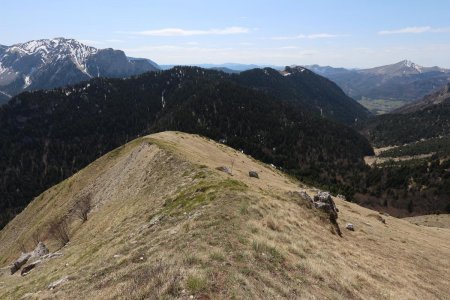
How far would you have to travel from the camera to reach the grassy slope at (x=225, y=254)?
1920cm

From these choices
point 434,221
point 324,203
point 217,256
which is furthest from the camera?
point 434,221

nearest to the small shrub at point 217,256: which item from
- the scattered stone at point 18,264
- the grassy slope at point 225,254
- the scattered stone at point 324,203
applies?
A: the grassy slope at point 225,254

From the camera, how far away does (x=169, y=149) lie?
6569 centimetres

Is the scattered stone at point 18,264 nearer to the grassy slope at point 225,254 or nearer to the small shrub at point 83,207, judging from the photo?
the grassy slope at point 225,254

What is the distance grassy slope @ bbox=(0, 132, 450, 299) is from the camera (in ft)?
63.0

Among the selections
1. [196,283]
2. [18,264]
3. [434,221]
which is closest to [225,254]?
[196,283]

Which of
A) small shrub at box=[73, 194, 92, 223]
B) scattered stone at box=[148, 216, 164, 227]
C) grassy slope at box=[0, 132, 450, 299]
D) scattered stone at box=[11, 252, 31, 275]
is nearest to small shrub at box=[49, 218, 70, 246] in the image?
small shrub at box=[73, 194, 92, 223]

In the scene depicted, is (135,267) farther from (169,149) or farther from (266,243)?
(169,149)

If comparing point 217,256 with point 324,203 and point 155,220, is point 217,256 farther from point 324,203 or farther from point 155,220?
point 324,203

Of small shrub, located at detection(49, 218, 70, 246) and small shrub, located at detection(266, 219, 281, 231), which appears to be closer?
small shrub, located at detection(266, 219, 281, 231)

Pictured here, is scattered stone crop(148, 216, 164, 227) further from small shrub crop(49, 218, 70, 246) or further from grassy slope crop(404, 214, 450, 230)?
grassy slope crop(404, 214, 450, 230)

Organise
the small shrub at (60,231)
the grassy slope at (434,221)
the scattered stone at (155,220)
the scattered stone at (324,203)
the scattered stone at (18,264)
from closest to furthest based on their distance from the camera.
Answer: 1. the scattered stone at (155,220)
2. the scattered stone at (324,203)
3. the scattered stone at (18,264)
4. the small shrub at (60,231)
5. the grassy slope at (434,221)

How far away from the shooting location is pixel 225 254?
70.8ft

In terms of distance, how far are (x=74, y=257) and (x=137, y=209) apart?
1073cm
